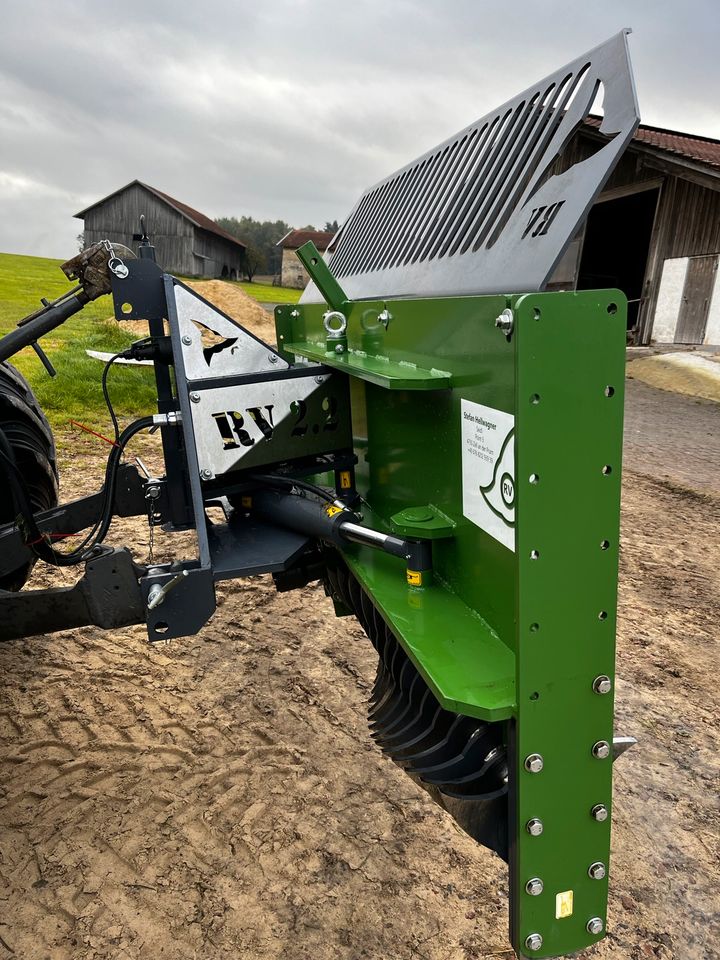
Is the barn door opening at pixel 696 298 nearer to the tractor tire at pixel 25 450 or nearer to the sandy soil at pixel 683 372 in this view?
the sandy soil at pixel 683 372

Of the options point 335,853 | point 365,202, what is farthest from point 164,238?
point 335,853

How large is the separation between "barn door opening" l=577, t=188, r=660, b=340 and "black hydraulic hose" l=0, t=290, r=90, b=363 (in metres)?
15.3

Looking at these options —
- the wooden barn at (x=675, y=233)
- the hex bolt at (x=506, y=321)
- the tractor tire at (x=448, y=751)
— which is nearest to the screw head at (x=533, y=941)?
the tractor tire at (x=448, y=751)

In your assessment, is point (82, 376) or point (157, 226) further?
point (157, 226)

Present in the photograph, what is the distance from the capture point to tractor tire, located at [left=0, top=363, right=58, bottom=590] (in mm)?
2928

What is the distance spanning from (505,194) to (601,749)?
4.82 ft

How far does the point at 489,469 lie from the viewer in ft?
5.05

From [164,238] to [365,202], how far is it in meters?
31.5

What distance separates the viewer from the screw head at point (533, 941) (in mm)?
1439

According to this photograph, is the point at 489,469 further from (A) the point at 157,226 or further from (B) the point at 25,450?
(A) the point at 157,226

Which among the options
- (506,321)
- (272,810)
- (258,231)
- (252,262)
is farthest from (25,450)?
(258,231)

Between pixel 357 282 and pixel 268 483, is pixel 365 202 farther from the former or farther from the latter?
pixel 268 483

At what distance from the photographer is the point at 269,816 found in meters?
2.37

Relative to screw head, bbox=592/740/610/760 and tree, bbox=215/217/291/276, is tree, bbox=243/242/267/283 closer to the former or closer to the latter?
tree, bbox=215/217/291/276
